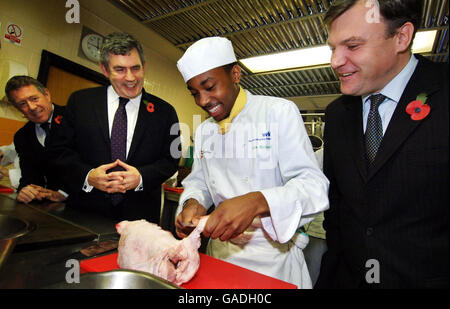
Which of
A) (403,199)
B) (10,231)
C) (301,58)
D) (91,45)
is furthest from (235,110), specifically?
(91,45)

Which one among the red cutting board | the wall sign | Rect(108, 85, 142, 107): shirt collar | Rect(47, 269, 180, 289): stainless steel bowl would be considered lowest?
the red cutting board

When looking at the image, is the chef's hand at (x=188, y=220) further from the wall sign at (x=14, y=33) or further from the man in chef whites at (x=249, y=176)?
the wall sign at (x=14, y=33)

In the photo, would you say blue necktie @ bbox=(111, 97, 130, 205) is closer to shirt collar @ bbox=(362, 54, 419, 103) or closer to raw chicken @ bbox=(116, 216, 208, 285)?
raw chicken @ bbox=(116, 216, 208, 285)

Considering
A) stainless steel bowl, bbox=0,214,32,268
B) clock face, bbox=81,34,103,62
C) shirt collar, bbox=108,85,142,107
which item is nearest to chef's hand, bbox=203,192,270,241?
stainless steel bowl, bbox=0,214,32,268

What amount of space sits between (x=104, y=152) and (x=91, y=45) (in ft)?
9.40

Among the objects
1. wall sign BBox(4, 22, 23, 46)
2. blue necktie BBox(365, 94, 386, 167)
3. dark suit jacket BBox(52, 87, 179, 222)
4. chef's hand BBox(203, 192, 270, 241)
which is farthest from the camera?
wall sign BBox(4, 22, 23, 46)

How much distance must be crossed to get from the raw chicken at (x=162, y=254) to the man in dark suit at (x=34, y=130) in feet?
4.98

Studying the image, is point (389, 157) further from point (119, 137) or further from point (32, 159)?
point (32, 159)

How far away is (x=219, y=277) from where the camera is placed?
0.90m

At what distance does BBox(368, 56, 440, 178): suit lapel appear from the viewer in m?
0.94

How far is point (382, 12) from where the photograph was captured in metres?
0.99

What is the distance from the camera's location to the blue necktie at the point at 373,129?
3.44ft

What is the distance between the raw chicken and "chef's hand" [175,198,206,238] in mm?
87

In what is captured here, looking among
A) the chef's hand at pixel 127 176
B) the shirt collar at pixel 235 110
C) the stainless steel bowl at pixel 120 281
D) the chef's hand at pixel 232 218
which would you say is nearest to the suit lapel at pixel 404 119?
the chef's hand at pixel 232 218
